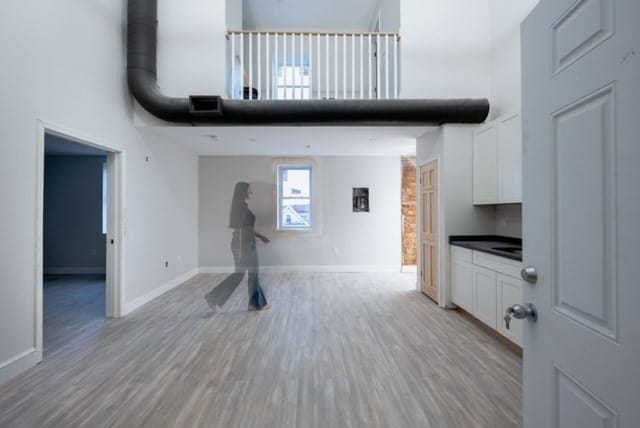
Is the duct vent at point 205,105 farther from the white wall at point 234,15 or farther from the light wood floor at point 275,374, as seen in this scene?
the light wood floor at point 275,374

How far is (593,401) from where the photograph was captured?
74 cm

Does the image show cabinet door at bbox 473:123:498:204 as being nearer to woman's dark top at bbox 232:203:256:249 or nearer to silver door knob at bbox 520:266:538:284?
silver door knob at bbox 520:266:538:284

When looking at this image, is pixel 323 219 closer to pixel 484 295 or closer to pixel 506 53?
pixel 484 295

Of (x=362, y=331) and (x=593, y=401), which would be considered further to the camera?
(x=362, y=331)

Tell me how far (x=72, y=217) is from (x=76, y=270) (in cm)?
106

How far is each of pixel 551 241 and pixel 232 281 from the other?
4.69 m

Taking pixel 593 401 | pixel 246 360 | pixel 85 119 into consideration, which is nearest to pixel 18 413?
pixel 246 360

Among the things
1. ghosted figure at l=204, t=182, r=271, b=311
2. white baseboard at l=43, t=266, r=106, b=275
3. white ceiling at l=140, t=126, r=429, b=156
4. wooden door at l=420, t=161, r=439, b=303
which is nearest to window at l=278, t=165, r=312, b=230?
white ceiling at l=140, t=126, r=429, b=156

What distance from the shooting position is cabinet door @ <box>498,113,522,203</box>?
9.02ft

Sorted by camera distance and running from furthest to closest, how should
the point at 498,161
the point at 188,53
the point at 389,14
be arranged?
the point at 389,14 → the point at 188,53 → the point at 498,161

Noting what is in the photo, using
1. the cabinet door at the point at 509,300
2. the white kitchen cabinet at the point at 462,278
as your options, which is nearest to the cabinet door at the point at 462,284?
the white kitchen cabinet at the point at 462,278

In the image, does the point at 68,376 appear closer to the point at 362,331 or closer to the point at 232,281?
the point at 362,331

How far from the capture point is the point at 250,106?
328 centimetres

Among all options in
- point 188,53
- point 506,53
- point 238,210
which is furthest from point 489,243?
point 188,53
